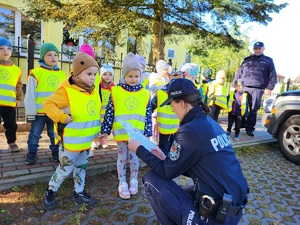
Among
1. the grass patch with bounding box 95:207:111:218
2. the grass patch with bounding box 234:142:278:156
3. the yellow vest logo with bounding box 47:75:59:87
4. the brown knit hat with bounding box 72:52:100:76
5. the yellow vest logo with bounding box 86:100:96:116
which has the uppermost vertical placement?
the brown knit hat with bounding box 72:52:100:76

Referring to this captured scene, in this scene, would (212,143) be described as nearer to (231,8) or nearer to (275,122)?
(275,122)

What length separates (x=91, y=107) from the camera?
255 cm

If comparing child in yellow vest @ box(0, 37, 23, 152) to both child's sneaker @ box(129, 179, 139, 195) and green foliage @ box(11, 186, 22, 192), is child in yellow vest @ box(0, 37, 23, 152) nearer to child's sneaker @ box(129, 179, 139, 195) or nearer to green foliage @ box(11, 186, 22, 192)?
green foliage @ box(11, 186, 22, 192)

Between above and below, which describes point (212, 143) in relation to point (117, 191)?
above

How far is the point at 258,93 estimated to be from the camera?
6.09 metres

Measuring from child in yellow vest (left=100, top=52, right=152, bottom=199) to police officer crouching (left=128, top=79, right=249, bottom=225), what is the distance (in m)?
0.93

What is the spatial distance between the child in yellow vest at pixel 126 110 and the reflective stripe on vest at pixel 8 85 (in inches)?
62.1

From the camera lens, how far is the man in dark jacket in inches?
235

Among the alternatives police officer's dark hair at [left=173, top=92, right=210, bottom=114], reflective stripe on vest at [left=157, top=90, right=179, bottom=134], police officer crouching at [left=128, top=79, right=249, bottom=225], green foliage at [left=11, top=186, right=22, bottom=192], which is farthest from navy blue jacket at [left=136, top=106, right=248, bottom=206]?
green foliage at [left=11, top=186, right=22, bottom=192]

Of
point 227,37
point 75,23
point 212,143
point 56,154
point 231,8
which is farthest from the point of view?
point 227,37

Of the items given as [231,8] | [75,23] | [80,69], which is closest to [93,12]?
[75,23]

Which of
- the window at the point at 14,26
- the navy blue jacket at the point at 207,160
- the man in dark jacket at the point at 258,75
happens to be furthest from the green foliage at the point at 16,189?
the window at the point at 14,26

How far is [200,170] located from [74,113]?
4.43 feet

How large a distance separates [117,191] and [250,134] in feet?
15.6
